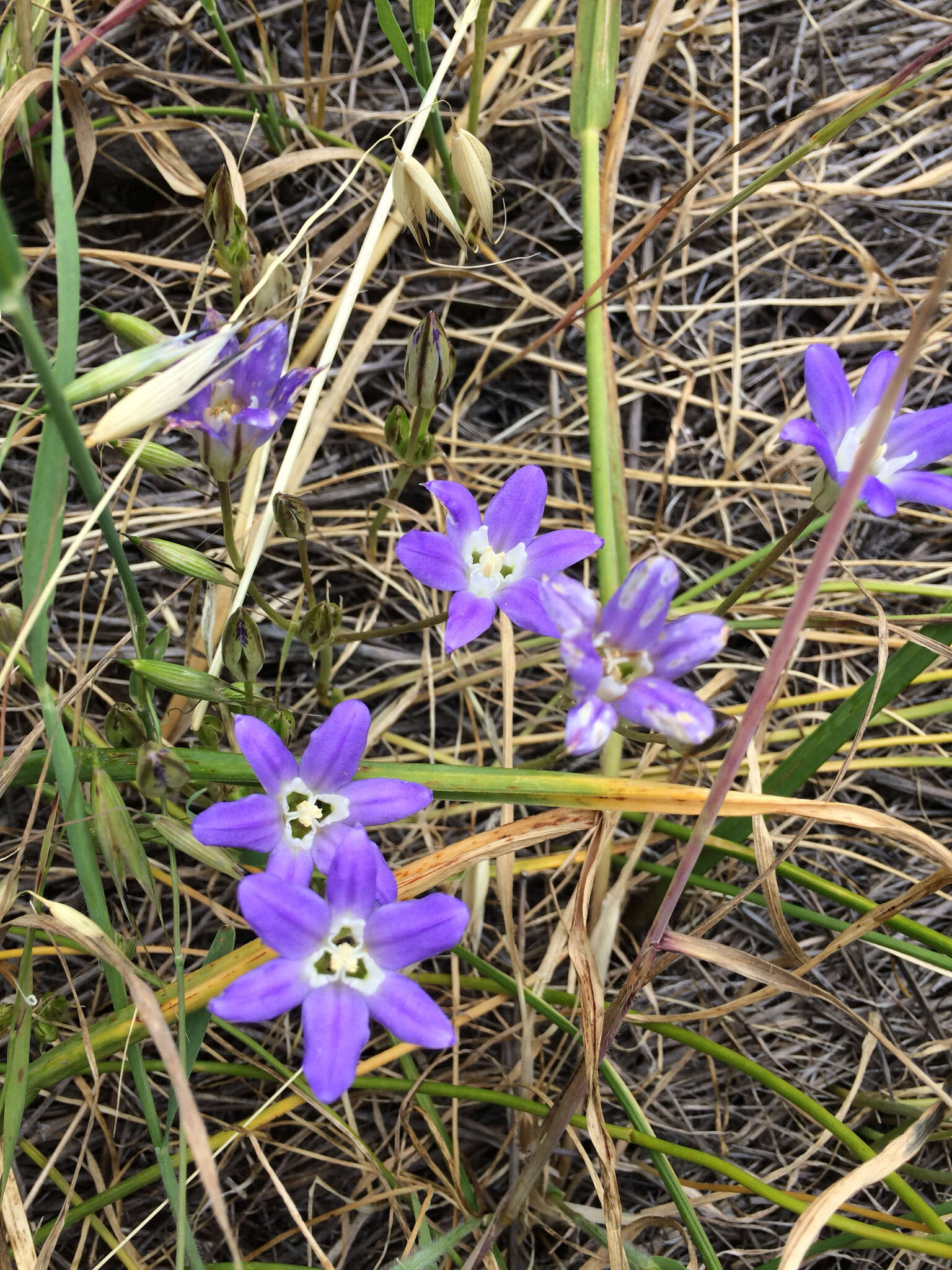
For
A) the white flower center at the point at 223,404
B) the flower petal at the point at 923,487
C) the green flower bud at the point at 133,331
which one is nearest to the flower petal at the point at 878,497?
the flower petal at the point at 923,487

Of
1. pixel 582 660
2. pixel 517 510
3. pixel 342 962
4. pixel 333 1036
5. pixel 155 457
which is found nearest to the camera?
pixel 582 660

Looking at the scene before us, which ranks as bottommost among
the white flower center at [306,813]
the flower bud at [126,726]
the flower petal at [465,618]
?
the white flower center at [306,813]

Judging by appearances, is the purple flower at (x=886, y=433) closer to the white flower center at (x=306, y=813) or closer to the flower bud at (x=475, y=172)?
the flower bud at (x=475, y=172)

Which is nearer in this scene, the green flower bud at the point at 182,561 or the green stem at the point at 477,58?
the green flower bud at the point at 182,561

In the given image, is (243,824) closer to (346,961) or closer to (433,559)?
(346,961)

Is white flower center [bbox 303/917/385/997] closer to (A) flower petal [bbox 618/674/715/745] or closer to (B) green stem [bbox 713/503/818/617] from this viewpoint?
(A) flower petal [bbox 618/674/715/745]

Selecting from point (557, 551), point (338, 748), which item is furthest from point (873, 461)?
point (338, 748)

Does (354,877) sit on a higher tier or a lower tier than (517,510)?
lower

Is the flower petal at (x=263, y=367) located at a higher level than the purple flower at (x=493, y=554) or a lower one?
higher
